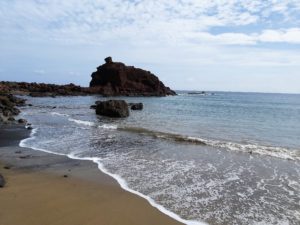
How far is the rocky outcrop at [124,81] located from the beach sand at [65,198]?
284 ft

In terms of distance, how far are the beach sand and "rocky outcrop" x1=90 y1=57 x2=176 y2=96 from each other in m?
86.6

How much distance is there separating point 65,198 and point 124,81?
98272 millimetres

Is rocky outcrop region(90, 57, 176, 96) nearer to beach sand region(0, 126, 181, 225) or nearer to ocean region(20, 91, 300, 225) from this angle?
ocean region(20, 91, 300, 225)

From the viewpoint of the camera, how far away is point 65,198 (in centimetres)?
887

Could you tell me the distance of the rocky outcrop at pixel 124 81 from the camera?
10299cm

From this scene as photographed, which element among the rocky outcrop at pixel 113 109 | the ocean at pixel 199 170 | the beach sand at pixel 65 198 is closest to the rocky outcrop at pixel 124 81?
the rocky outcrop at pixel 113 109

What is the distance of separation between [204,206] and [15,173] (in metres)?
6.08

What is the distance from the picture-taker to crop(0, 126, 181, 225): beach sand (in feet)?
24.7

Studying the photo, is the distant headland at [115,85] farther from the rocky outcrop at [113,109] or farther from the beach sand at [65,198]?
the beach sand at [65,198]

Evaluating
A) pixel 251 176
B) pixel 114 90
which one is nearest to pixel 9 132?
pixel 251 176

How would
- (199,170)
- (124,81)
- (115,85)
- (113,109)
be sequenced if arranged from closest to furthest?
(199,170)
(113,109)
(115,85)
(124,81)

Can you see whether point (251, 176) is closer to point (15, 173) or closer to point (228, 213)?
point (228, 213)

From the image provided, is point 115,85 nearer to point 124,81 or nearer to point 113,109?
point 124,81

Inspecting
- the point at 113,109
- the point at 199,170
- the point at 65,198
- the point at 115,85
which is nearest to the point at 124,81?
the point at 115,85
